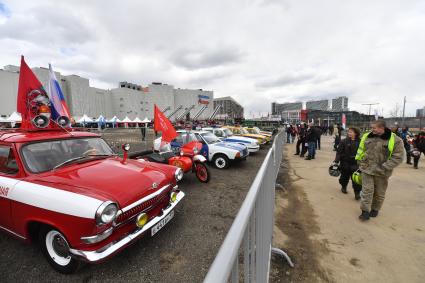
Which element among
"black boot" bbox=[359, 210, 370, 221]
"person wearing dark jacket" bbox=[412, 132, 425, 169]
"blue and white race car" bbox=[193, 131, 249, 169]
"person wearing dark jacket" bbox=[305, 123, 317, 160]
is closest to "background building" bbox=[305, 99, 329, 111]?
"person wearing dark jacket" bbox=[305, 123, 317, 160]

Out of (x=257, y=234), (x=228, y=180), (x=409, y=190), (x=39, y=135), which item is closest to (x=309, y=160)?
(x=409, y=190)

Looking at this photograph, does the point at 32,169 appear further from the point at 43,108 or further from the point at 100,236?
the point at 43,108

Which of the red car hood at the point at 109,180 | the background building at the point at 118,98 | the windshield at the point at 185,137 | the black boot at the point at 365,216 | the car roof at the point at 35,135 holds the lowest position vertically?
the black boot at the point at 365,216

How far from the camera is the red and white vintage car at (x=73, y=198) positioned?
2195 mm

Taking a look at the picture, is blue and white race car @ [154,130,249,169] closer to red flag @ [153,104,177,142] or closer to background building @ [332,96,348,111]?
red flag @ [153,104,177,142]

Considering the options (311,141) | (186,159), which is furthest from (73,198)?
(311,141)

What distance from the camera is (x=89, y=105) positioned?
67312 millimetres

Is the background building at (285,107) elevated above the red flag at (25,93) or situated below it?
above

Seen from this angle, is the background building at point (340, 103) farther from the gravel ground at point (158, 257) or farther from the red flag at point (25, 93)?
the red flag at point (25, 93)

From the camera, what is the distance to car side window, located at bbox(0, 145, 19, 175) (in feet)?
9.12

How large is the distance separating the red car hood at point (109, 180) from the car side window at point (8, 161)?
1.37 feet

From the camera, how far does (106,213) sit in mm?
2186

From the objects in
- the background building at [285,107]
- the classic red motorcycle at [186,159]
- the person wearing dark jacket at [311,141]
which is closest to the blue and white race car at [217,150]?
the classic red motorcycle at [186,159]

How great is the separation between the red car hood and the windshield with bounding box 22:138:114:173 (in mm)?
195
